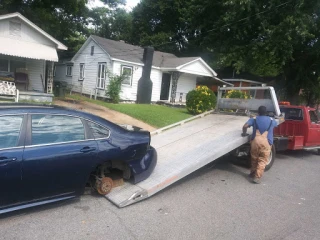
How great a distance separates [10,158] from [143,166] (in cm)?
209

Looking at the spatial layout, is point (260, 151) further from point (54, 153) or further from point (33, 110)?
point (33, 110)

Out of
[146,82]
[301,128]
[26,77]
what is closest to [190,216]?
[301,128]

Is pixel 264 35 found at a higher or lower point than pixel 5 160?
higher

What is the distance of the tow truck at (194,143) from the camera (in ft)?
14.9

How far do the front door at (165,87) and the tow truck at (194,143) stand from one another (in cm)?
1310

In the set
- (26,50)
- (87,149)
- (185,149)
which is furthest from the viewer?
(26,50)

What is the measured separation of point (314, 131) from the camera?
8.61 metres

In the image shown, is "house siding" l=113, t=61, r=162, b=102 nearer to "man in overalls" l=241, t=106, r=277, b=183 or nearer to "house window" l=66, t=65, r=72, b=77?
"house window" l=66, t=65, r=72, b=77

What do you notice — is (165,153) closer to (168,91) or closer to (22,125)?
(22,125)

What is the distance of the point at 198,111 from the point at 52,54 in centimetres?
884

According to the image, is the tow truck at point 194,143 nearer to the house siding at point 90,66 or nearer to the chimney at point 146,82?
the chimney at point 146,82

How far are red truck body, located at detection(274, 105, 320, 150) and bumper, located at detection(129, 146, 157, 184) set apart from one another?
15.9 ft

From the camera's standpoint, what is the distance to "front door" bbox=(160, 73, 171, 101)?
21.8 m

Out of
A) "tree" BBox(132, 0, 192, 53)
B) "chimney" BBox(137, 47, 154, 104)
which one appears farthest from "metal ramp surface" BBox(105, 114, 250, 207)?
"tree" BBox(132, 0, 192, 53)
